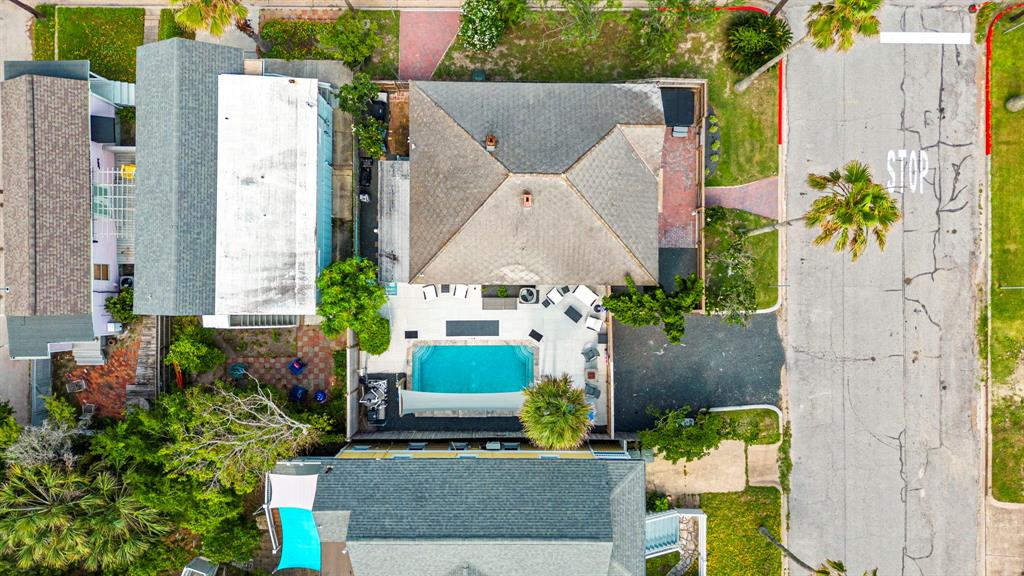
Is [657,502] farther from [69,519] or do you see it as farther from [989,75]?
[989,75]

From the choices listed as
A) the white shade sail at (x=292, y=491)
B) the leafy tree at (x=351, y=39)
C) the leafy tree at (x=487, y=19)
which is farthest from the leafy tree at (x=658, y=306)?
the leafy tree at (x=351, y=39)

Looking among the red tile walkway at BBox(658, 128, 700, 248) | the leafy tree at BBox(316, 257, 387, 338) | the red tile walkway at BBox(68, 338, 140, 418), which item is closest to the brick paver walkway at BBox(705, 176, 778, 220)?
the red tile walkway at BBox(658, 128, 700, 248)

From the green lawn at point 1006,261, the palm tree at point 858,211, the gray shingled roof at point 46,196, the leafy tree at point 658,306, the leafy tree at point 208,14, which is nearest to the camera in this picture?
the palm tree at point 858,211

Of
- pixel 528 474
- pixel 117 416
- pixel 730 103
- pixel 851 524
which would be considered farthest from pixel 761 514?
pixel 117 416

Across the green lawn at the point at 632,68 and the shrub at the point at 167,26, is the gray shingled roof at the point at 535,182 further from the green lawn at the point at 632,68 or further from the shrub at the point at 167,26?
the shrub at the point at 167,26

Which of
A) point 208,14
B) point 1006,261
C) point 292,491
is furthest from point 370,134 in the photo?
point 1006,261
